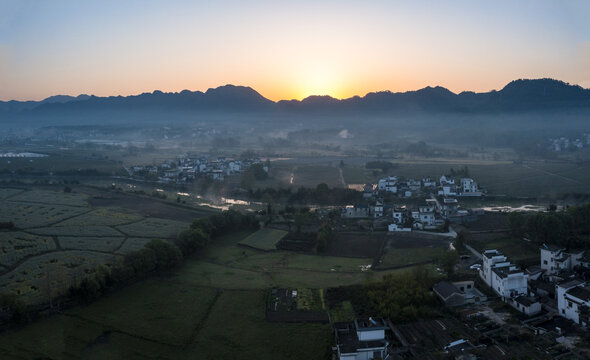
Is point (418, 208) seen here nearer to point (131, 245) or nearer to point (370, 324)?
point (370, 324)

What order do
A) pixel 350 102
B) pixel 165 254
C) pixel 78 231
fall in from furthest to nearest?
1. pixel 350 102
2. pixel 78 231
3. pixel 165 254

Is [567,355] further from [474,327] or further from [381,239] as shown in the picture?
[381,239]

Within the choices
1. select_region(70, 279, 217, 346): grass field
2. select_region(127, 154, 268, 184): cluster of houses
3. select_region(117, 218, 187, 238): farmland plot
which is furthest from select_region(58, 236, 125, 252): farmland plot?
select_region(127, 154, 268, 184): cluster of houses

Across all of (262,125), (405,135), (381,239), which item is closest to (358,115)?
Answer: (262,125)

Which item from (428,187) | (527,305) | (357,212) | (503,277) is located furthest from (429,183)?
(527,305)

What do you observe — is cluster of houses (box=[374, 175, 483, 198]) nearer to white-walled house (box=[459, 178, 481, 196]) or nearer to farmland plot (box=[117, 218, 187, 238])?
white-walled house (box=[459, 178, 481, 196])

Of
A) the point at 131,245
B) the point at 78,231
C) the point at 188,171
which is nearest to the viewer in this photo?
the point at 131,245
